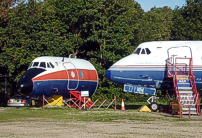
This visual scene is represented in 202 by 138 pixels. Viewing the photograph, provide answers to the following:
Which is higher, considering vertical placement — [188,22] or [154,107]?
[188,22]

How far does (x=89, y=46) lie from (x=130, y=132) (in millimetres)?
35561

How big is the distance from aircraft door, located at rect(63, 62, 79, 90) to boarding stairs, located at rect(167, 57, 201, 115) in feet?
31.7

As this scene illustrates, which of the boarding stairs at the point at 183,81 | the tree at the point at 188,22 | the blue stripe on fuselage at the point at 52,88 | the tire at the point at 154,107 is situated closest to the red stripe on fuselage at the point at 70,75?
the blue stripe on fuselage at the point at 52,88

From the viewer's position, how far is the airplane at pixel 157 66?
2919 centimetres

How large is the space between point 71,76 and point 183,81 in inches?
423

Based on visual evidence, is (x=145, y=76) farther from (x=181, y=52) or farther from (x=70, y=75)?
(x=70, y=75)

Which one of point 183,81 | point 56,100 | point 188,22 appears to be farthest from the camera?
point 188,22

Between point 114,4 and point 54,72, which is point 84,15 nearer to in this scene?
point 114,4

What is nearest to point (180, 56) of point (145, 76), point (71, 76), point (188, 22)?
point (145, 76)

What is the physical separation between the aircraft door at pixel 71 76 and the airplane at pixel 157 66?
225 inches

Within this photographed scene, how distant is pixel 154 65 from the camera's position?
29.4 metres

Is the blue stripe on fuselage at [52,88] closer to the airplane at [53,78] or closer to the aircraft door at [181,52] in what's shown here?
the airplane at [53,78]

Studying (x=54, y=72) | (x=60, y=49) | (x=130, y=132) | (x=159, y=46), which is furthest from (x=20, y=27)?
(x=130, y=132)

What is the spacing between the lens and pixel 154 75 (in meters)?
29.5
